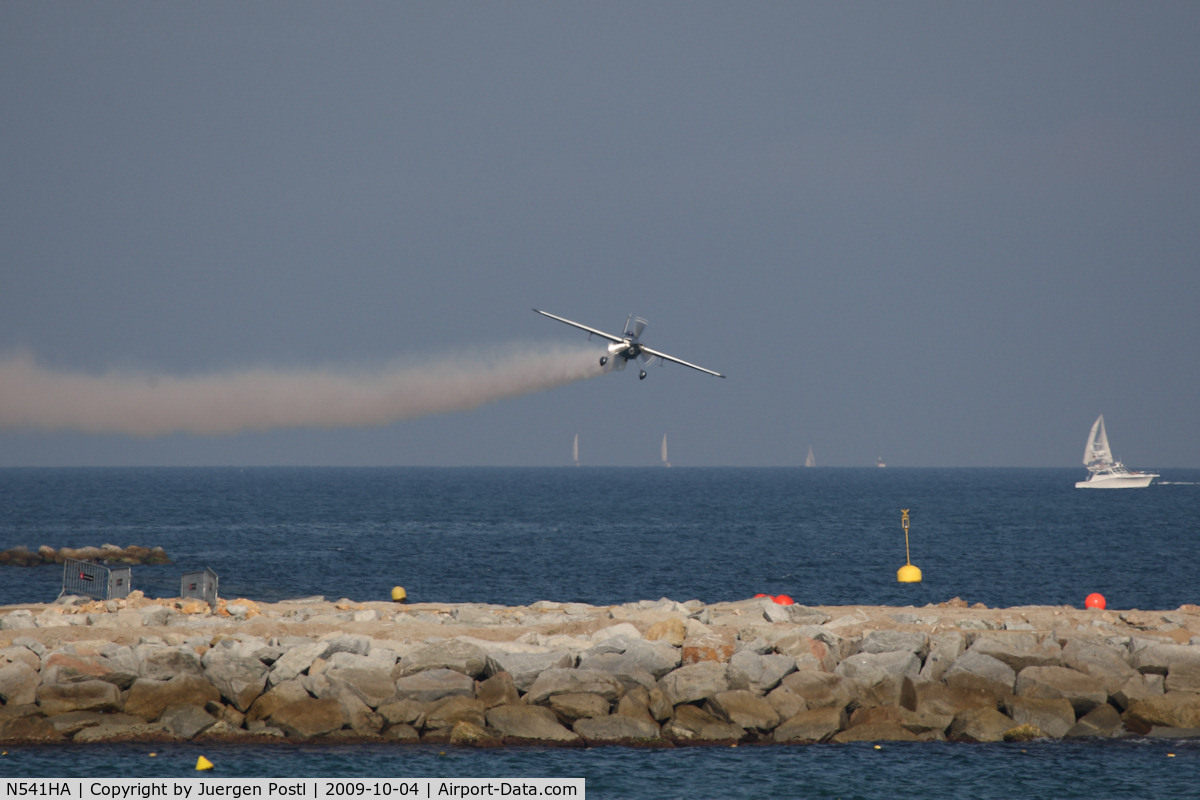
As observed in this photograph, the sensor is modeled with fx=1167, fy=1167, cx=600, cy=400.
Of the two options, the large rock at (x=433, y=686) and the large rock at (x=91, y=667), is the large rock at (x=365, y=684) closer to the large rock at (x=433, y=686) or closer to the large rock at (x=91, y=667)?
the large rock at (x=433, y=686)

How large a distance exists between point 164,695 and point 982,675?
20527 mm

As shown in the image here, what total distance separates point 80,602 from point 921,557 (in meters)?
59.7

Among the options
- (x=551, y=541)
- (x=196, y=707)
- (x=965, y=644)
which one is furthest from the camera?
(x=551, y=541)

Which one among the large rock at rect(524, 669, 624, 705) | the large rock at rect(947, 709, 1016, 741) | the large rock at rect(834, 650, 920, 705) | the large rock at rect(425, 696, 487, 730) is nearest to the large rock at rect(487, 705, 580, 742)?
the large rock at rect(425, 696, 487, 730)

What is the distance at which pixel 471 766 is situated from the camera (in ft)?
85.3

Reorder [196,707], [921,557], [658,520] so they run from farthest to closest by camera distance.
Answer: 1. [658,520]
2. [921,557]
3. [196,707]

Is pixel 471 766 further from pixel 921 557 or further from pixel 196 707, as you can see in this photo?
pixel 921 557

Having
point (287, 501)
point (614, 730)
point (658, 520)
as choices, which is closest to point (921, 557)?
point (658, 520)

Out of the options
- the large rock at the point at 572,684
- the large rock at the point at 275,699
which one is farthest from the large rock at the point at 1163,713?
the large rock at the point at 275,699

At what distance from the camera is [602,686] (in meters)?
29.0

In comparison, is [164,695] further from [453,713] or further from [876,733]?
[876,733]

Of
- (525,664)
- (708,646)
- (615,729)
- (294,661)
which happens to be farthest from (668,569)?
(294,661)

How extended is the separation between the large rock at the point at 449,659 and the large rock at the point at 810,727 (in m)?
7.64

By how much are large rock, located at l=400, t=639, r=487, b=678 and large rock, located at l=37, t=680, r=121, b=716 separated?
6956 mm
